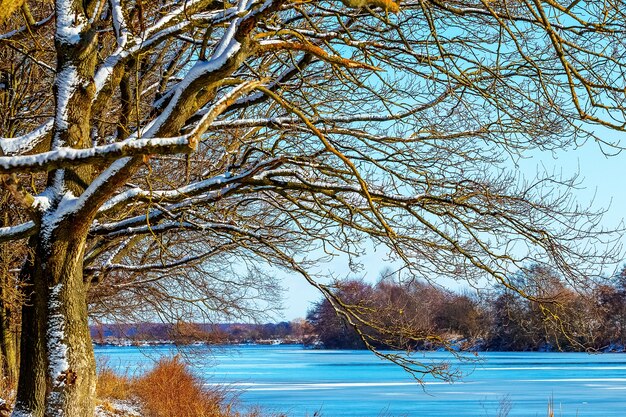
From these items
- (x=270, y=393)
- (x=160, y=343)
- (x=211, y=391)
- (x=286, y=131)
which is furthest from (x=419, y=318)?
(x=270, y=393)

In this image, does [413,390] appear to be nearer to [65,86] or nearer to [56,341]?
[56,341]

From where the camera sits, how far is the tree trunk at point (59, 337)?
6.08 m

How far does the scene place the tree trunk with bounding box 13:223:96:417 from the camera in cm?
608

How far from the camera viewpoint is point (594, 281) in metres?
7.11

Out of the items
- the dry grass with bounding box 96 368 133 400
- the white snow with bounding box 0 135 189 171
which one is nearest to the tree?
the white snow with bounding box 0 135 189 171

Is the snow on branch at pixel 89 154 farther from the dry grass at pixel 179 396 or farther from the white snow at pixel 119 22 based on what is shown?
the dry grass at pixel 179 396

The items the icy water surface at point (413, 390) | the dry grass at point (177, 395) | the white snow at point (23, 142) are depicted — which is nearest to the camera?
the white snow at point (23, 142)

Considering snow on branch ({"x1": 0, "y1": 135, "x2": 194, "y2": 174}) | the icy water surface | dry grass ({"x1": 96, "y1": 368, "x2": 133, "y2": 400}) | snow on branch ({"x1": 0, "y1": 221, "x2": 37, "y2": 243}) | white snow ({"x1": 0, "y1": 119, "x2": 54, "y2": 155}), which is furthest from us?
the icy water surface

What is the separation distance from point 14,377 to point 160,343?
8.72 ft

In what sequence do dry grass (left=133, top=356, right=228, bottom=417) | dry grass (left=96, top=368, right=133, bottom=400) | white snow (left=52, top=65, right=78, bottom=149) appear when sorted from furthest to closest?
dry grass (left=96, top=368, right=133, bottom=400) → dry grass (left=133, top=356, right=228, bottom=417) → white snow (left=52, top=65, right=78, bottom=149)

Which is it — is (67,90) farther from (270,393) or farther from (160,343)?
(270,393)

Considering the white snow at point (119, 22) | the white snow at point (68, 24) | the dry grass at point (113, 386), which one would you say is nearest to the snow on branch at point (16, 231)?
the white snow at point (68, 24)

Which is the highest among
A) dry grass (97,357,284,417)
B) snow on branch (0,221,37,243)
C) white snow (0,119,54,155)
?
white snow (0,119,54,155)

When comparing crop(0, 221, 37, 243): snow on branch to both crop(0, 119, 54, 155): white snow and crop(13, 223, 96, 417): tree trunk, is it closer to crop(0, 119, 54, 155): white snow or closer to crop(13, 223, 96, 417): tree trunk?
crop(13, 223, 96, 417): tree trunk
